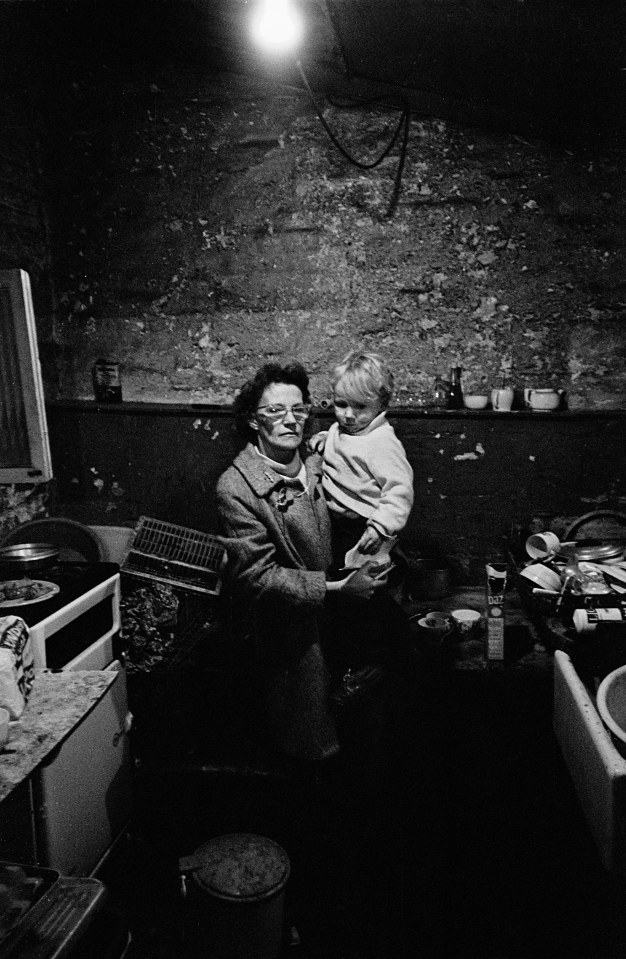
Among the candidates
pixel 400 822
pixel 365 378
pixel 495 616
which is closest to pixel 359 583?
pixel 495 616

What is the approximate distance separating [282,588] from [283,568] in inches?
4.5

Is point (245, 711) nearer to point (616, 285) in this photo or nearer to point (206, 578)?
point (206, 578)

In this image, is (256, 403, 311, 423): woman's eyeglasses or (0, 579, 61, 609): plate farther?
(256, 403, 311, 423): woman's eyeglasses

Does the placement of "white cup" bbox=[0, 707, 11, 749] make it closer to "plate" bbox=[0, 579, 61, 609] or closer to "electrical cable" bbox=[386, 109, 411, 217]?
"plate" bbox=[0, 579, 61, 609]

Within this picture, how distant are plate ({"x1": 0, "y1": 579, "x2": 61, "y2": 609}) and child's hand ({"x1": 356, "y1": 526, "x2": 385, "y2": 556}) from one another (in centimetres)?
151

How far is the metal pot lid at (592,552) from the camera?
351 cm

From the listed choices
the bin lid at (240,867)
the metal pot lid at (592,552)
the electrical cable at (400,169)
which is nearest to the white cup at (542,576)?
the metal pot lid at (592,552)

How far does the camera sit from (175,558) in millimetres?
3844

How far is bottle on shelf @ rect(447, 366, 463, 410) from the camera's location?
13.3ft

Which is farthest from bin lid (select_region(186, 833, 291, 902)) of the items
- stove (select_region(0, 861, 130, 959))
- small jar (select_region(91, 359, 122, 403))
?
small jar (select_region(91, 359, 122, 403))

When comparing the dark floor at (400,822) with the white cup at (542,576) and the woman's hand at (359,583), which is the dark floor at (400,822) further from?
the woman's hand at (359,583)

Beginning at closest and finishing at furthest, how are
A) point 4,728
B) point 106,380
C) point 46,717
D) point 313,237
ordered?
point 4,728 → point 46,717 → point 313,237 → point 106,380

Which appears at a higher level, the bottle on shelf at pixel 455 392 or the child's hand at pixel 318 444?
the bottle on shelf at pixel 455 392

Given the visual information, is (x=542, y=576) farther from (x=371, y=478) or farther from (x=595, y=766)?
(x=595, y=766)
